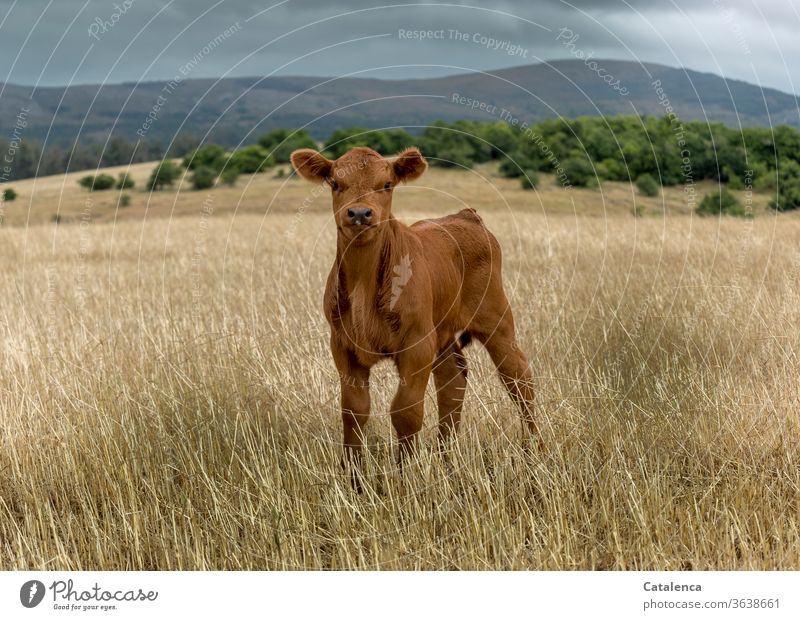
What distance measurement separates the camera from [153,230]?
2567 centimetres

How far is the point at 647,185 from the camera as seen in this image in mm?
34094

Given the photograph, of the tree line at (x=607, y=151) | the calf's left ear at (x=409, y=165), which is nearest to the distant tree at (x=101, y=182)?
the tree line at (x=607, y=151)

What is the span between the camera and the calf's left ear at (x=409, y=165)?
5629 millimetres

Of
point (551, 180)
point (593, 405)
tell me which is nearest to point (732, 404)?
point (593, 405)

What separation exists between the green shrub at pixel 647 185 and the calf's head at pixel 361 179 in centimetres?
3013

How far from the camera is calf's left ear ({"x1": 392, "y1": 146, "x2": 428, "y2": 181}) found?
5629 mm

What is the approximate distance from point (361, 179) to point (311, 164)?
1.50ft

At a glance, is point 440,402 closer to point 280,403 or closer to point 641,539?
point 280,403

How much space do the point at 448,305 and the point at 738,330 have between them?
428 cm

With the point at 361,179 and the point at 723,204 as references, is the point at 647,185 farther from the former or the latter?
the point at 361,179

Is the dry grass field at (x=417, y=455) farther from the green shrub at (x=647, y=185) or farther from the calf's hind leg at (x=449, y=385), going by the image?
the green shrub at (x=647, y=185)

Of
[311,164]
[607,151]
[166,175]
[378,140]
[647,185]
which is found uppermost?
[311,164]

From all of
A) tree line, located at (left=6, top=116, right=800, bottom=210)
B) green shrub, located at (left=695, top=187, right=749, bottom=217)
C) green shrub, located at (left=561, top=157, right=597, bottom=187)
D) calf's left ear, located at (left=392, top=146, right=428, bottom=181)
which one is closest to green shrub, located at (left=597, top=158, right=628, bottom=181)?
tree line, located at (left=6, top=116, right=800, bottom=210)

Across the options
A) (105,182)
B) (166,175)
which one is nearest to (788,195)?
(166,175)
